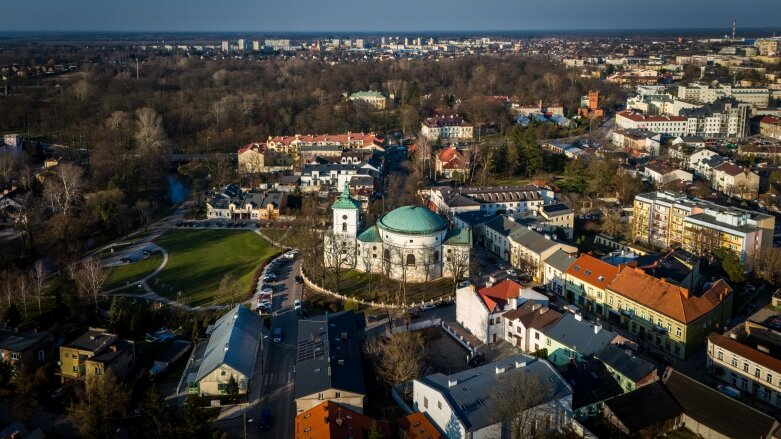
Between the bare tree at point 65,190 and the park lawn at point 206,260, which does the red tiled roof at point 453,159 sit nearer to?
the park lawn at point 206,260

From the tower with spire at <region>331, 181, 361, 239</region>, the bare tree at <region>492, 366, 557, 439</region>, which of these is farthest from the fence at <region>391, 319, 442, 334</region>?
the tower with spire at <region>331, 181, 361, 239</region>

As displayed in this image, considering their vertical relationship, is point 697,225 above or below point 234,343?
above

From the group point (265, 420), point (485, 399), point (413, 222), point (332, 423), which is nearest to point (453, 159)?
point (413, 222)

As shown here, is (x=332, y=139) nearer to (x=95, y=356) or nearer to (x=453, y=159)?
(x=453, y=159)

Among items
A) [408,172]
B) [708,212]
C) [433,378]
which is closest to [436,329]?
[433,378]

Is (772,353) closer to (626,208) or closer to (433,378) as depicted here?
(433,378)

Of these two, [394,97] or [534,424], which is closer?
[534,424]

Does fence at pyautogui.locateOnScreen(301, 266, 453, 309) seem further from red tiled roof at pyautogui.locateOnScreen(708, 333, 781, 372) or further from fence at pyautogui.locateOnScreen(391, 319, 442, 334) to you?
red tiled roof at pyautogui.locateOnScreen(708, 333, 781, 372)
